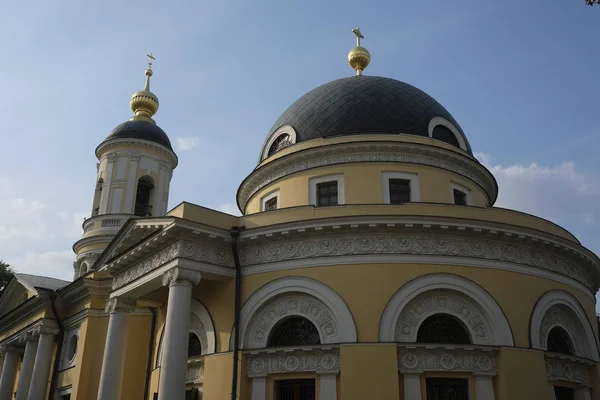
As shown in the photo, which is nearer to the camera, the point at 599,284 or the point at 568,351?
the point at 568,351

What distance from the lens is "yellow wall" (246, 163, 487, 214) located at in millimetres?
17094

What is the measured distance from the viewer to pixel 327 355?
13.2 meters

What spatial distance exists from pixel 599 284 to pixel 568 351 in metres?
3.52

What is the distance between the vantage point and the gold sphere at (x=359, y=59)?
918 inches

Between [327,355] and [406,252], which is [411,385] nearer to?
[327,355]

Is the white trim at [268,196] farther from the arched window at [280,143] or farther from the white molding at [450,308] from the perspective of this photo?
the white molding at [450,308]

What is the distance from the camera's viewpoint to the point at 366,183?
1723cm

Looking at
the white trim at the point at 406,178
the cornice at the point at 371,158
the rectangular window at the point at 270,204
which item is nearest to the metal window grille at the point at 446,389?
the white trim at the point at 406,178

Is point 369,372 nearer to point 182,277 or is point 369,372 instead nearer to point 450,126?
point 182,277

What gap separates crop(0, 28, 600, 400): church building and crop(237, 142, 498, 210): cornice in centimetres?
6

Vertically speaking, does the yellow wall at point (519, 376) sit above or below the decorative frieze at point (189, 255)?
below

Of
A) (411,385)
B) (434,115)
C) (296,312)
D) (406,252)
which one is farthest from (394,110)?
→ (411,385)

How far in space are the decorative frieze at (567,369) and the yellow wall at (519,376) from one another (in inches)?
25.9

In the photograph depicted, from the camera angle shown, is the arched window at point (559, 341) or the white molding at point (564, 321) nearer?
the white molding at point (564, 321)
